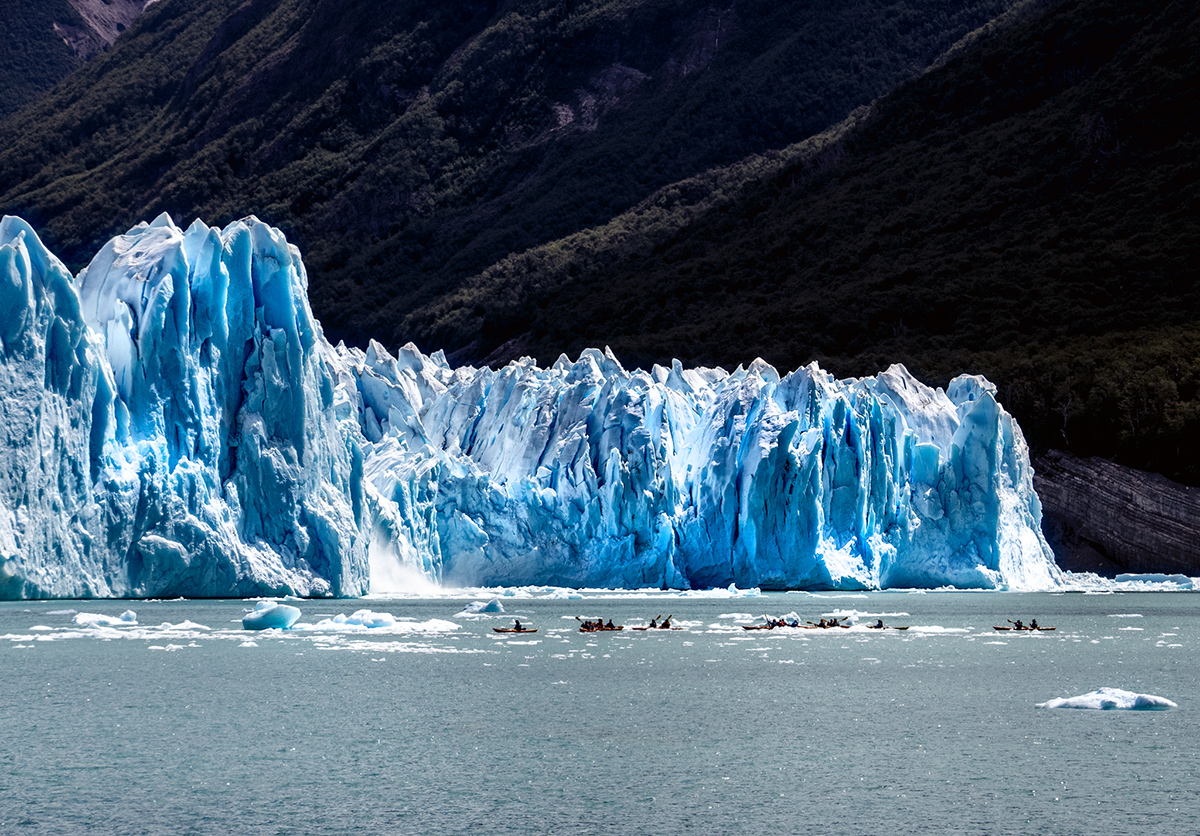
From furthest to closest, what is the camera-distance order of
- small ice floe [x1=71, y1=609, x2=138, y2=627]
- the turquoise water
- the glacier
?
1. the glacier
2. small ice floe [x1=71, y1=609, x2=138, y2=627]
3. the turquoise water

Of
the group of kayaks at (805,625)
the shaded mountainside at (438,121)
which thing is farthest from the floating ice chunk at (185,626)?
the shaded mountainside at (438,121)

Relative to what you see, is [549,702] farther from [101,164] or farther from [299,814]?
[101,164]

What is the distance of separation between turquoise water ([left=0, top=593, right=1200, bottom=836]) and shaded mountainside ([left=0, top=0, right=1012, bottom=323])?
7973cm

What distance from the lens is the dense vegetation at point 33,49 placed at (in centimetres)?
16675

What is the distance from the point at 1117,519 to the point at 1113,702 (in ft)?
132

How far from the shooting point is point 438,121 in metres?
127

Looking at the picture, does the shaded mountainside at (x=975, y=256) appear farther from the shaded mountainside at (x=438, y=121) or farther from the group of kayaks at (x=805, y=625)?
the group of kayaks at (x=805, y=625)

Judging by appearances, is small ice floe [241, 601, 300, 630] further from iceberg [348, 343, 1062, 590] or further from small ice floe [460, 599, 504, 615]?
iceberg [348, 343, 1062, 590]

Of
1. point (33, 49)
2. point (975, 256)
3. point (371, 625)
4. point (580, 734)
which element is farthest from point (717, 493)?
point (33, 49)

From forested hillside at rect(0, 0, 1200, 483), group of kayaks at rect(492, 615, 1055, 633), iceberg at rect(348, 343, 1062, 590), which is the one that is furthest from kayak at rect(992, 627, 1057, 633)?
forested hillside at rect(0, 0, 1200, 483)

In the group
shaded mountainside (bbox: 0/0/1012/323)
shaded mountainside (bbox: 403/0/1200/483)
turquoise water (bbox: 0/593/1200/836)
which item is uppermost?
shaded mountainside (bbox: 0/0/1012/323)

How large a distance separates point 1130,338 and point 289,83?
3527 inches

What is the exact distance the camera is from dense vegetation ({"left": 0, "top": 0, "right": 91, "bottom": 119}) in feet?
547

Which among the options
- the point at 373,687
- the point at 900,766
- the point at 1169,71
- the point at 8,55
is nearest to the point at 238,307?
the point at 373,687
